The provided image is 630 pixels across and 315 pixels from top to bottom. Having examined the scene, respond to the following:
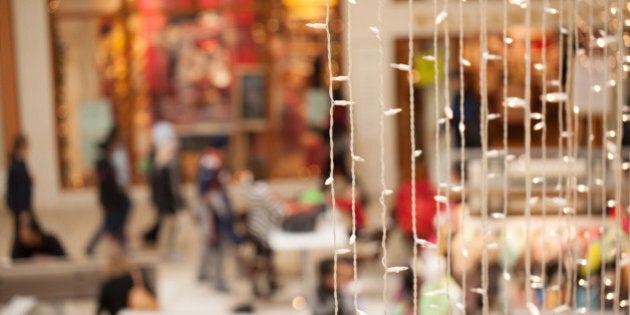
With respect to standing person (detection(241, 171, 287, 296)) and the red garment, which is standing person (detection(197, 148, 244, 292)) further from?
the red garment

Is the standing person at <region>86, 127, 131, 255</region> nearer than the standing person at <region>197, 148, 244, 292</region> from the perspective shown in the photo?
No

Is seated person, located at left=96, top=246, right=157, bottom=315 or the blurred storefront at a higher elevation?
the blurred storefront

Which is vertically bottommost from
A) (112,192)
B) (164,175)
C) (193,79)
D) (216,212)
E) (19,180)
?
(216,212)

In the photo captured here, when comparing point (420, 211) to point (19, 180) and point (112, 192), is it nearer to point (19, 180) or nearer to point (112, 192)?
point (112, 192)

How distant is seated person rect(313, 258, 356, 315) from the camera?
644 cm

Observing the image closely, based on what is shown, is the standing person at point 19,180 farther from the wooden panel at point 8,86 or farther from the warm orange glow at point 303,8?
the warm orange glow at point 303,8

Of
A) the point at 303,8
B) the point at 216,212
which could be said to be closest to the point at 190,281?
the point at 216,212

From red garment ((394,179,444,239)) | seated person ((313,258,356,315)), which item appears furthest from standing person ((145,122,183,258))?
seated person ((313,258,356,315))

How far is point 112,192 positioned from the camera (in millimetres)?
9766

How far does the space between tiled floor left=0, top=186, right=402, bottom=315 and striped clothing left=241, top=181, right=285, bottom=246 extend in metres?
0.67

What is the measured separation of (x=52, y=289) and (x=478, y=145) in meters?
5.15

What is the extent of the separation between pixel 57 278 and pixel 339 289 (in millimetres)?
2192

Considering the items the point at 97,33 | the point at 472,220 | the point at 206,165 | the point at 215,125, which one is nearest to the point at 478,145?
the point at 472,220

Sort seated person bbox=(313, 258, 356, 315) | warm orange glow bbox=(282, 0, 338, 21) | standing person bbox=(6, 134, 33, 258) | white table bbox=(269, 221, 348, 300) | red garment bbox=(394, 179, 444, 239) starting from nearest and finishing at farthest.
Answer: seated person bbox=(313, 258, 356, 315) < red garment bbox=(394, 179, 444, 239) < white table bbox=(269, 221, 348, 300) < standing person bbox=(6, 134, 33, 258) < warm orange glow bbox=(282, 0, 338, 21)
